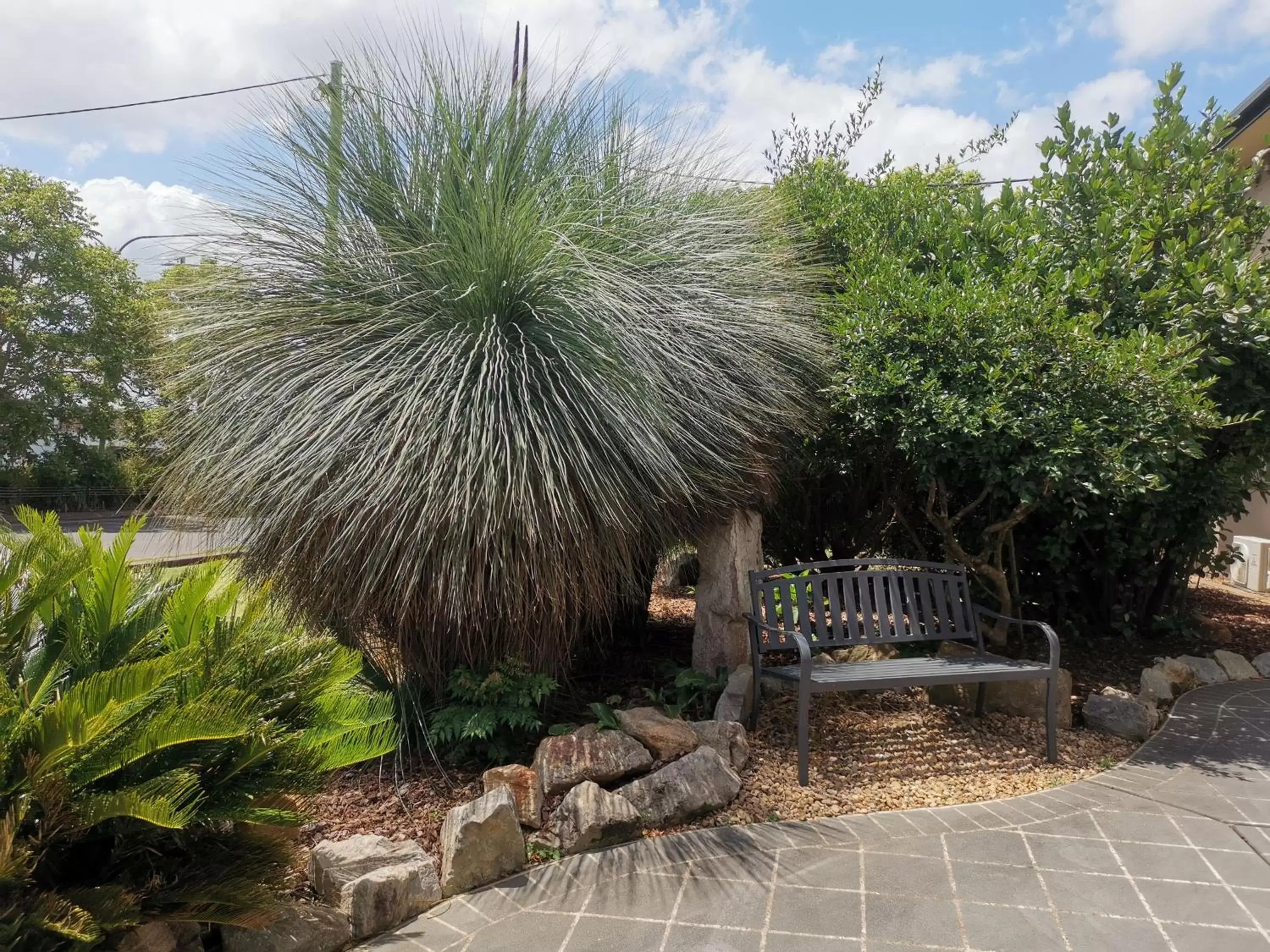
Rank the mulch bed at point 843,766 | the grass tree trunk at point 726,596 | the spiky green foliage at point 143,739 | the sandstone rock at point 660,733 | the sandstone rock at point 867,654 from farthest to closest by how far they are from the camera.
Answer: the sandstone rock at point 867,654 < the grass tree trunk at point 726,596 < the sandstone rock at point 660,733 < the mulch bed at point 843,766 < the spiky green foliage at point 143,739

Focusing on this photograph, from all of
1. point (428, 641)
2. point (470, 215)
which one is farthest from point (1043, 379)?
point (428, 641)

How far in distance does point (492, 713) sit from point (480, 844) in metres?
0.71

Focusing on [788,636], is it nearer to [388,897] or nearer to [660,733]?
[660,733]

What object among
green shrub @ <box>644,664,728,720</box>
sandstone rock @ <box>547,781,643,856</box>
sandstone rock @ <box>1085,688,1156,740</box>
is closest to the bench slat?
green shrub @ <box>644,664,728,720</box>

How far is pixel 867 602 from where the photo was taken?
4230 millimetres

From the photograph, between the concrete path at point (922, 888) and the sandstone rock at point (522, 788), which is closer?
the concrete path at point (922, 888)

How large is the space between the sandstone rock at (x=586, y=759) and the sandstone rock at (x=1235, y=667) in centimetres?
409

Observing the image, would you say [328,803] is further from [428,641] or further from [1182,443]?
[1182,443]

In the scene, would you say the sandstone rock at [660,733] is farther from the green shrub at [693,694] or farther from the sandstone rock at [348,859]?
the sandstone rock at [348,859]

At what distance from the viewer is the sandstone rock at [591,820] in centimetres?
295

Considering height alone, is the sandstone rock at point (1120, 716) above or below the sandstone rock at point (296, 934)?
above

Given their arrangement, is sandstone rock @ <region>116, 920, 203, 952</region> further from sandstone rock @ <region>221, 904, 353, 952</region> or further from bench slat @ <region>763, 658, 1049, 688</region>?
bench slat @ <region>763, 658, 1049, 688</region>

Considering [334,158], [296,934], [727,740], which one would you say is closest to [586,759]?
[727,740]

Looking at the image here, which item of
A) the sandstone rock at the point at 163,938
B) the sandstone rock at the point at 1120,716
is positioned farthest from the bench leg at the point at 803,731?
the sandstone rock at the point at 163,938
